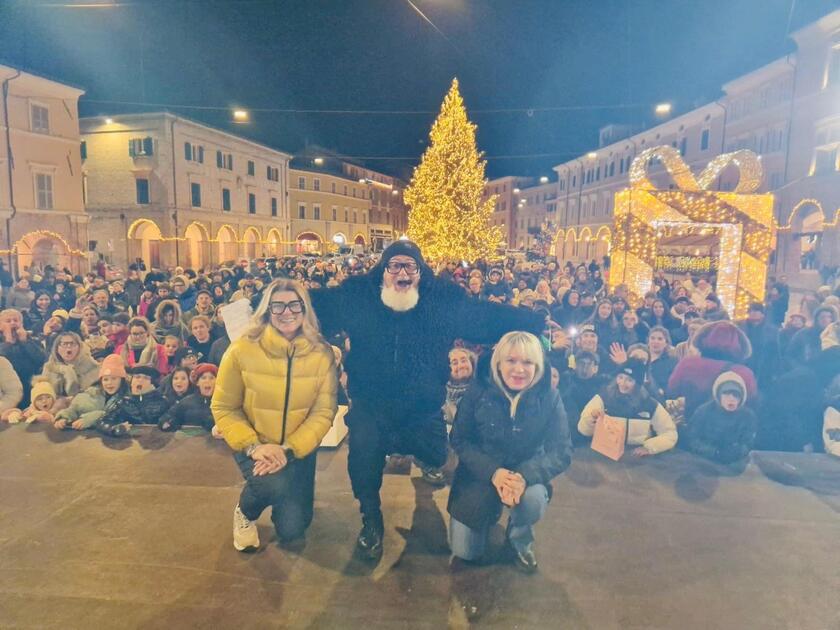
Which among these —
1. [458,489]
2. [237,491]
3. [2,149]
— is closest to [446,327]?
[458,489]

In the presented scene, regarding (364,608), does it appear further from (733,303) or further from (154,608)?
(733,303)

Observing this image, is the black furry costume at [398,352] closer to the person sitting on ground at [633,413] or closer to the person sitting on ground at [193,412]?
the person sitting on ground at [633,413]

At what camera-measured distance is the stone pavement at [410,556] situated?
310 cm

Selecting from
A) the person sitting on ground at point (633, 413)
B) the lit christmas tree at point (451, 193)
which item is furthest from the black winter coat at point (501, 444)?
the lit christmas tree at point (451, 193)

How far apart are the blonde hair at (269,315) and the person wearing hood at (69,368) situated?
12.8 ft

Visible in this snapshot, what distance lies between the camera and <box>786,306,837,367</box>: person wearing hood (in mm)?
7078

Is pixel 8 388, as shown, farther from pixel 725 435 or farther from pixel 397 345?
pixel 725 435

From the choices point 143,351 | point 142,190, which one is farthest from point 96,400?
point 142,190

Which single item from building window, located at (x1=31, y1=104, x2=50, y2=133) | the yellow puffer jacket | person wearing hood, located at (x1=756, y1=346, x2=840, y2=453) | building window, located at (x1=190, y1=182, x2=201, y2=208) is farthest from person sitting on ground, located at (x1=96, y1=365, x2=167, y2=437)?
building window, located at (x1=190, y1=182, x2=201, y2=208)

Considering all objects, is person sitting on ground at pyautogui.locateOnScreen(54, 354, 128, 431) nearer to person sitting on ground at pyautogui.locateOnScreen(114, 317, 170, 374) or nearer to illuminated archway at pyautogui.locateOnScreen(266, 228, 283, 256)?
person sitting on ground at pyautogui.locateOnScreen(114, 317, 170, 374)

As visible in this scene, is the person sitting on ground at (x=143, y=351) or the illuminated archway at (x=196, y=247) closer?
the person sitting on ground at (x=143, y=351)

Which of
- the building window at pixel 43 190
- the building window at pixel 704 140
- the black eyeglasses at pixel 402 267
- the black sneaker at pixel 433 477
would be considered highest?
the building window at pixel 704 140

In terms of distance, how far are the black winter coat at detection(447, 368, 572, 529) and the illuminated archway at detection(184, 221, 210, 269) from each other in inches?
1386

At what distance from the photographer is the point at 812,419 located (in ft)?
18.7
